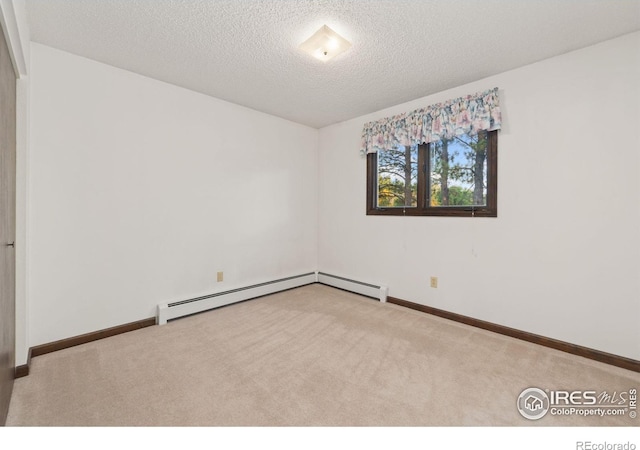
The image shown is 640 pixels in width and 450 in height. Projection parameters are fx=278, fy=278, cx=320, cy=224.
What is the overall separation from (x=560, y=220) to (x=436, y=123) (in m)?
1.40

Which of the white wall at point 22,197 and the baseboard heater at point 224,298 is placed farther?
the baseboard heater at point 224,298

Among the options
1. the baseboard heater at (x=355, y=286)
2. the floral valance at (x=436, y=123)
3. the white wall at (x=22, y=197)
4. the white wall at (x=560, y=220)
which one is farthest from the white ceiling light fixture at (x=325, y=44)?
the baseboard heater at (x=355, y=286)

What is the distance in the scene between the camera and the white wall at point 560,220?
6.49 feet

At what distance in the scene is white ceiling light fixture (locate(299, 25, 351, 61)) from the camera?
75.6 inches

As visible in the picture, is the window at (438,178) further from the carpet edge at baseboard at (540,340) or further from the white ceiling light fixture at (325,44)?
the white ceiling light fixture at (325,44)

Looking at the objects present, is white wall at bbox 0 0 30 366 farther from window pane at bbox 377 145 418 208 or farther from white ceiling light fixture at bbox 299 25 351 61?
window pane at bbox 377 145 418 208

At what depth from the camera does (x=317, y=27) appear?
6.23 ft

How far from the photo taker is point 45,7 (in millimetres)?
1730

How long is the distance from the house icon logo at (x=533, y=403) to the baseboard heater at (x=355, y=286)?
5.75 feet

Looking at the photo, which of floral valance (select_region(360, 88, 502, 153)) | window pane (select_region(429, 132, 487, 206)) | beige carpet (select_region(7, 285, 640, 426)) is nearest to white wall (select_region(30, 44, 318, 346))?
beige carpet (select_region(7, 285, 640, 426))

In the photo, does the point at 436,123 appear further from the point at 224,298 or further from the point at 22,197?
the point at 22,197
